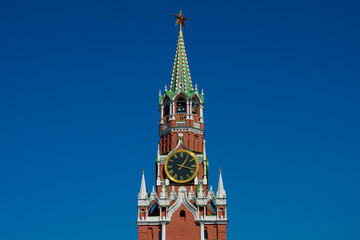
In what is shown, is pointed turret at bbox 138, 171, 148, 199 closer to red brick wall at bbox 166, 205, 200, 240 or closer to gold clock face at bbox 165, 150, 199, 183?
gold clock face at bbox 165, 150, 199, 183

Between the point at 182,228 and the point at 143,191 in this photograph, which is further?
the point at 143,191

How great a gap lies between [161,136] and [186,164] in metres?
6.57

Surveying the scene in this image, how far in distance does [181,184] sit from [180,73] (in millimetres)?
17981

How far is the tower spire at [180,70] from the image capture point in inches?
4049

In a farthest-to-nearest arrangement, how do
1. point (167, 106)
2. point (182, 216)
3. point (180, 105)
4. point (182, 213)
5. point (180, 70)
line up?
point (180, 70), point (167, 106), point (180, 105), point (182, 213), point (182, 216)

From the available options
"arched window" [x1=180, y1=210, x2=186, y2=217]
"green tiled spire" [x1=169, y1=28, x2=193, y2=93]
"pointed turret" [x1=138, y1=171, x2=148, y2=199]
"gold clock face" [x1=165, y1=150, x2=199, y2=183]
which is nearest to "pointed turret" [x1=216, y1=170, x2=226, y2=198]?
"gold clock face" [x1=165, y1=150, x2=199, y2=183]

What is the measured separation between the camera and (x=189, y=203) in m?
93.1

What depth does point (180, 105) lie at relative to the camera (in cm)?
10156

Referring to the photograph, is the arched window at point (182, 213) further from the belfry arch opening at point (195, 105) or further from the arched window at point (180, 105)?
the belfry arch opening at point (195, 105)

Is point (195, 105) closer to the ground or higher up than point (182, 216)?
higher up

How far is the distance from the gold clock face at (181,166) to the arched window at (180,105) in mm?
7532

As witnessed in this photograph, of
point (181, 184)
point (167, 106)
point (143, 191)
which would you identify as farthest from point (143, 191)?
point (167, 106)

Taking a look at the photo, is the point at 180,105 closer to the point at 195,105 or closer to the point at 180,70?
the point at 195,105

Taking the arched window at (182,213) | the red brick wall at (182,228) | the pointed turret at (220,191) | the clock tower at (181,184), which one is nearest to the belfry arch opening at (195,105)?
the clock tower at (181,184)
